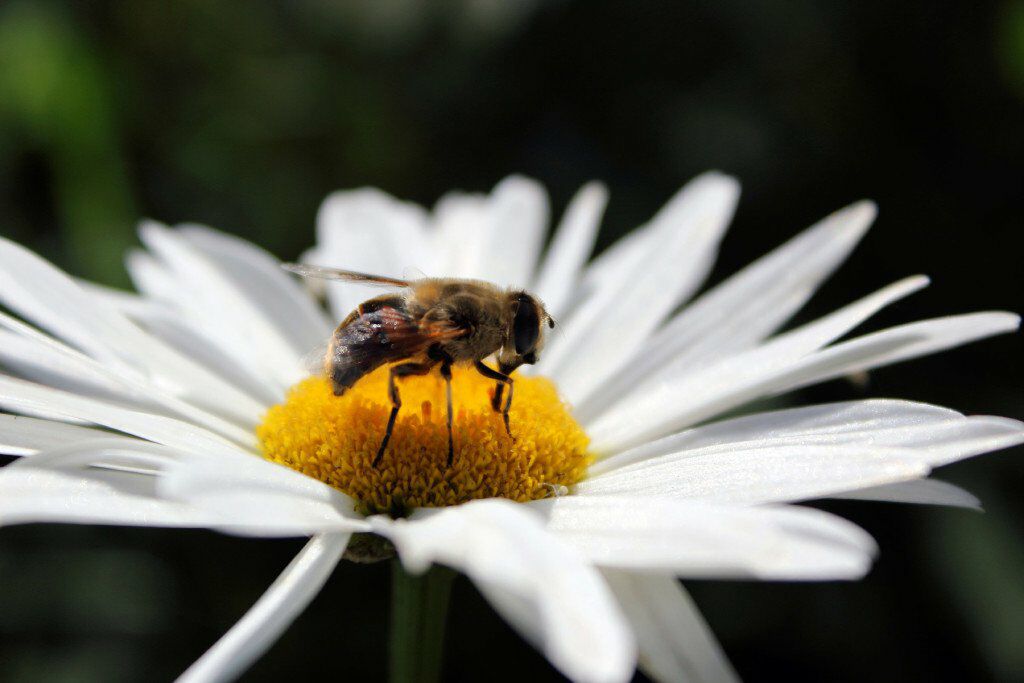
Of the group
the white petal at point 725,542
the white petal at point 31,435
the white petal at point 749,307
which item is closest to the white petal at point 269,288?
the white petal at point 749,307

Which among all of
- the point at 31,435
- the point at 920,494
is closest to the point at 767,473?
the point at 920,494

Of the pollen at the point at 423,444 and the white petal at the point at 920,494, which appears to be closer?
the white petal at the point at 920,494

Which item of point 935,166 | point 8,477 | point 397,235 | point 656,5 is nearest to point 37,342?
point 8,477

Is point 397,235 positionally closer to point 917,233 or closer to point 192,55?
point 192,55

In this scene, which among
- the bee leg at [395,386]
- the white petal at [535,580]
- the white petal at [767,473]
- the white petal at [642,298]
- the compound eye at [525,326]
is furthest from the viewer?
the white petal at [642,298]

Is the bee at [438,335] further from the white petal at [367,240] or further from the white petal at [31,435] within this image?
the white petal at [367,240]

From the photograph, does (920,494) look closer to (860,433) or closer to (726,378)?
(860,433)

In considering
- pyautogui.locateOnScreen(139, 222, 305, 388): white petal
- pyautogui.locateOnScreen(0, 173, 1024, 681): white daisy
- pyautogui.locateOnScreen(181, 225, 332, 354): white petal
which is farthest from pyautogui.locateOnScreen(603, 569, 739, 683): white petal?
pyautogui.locateOnScreen(181, 225, 332, 354): white petal
